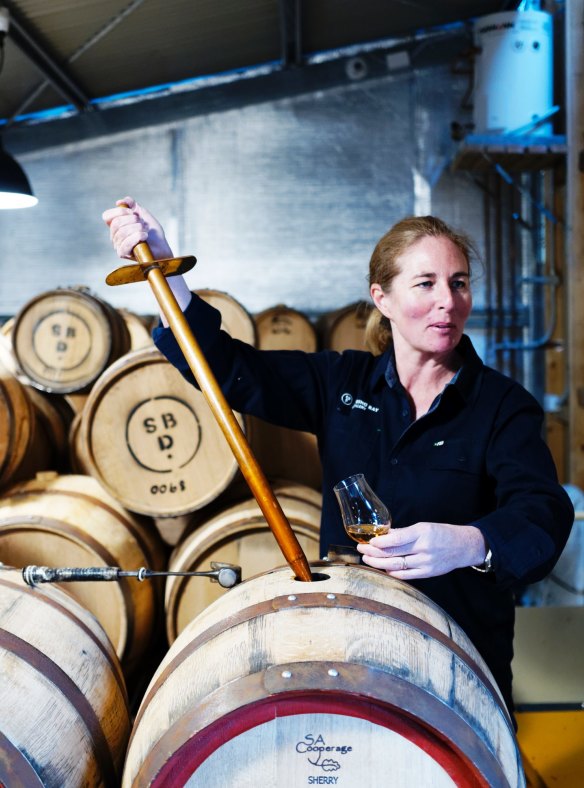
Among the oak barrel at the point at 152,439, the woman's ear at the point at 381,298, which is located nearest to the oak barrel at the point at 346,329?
the oak barrel at the point at 152,439

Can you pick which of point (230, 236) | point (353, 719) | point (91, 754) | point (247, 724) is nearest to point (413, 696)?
point (353, 719)

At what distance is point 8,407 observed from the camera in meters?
3.01

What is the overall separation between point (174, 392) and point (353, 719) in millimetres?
1872

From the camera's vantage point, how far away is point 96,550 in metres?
2.71

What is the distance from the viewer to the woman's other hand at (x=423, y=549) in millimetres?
1330

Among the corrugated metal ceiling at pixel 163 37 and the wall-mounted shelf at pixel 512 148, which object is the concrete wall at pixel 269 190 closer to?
the corrugated metal ceiling at pixel 163 37

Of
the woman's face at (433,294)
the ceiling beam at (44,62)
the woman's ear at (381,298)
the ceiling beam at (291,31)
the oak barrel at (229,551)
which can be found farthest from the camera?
the ceiling beam at (291,31)

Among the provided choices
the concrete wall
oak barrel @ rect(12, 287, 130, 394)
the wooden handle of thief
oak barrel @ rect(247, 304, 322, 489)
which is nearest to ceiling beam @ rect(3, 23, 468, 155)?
the concrete wall

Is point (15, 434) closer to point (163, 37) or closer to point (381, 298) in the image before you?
point (381, 298)

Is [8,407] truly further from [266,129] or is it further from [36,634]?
[266,129]

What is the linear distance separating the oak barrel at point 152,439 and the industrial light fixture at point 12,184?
1881 millimetres

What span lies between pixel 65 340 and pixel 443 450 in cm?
264

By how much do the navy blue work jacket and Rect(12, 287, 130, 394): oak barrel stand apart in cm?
198

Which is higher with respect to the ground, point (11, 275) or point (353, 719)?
point (11, 275)
